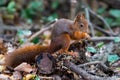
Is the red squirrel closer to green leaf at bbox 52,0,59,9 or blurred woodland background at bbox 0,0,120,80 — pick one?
blurred woodland background at bbox 0,0,120,80

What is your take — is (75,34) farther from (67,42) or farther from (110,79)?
(110,79)

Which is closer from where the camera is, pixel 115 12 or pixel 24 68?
pixel 24 68

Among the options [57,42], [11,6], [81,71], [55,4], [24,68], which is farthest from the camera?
[55,4]

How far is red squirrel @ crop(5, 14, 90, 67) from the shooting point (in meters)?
3.25

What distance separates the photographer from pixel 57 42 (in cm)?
332

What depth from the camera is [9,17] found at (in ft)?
22.2

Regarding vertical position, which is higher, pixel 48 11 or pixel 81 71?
pixel 48 11

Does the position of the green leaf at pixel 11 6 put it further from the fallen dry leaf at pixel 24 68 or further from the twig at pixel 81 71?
the twig at pixel 81 71

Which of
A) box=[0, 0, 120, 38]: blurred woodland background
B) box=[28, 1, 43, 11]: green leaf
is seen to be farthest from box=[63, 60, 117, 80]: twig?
box=[28, 1, 43, 11]: green leaf

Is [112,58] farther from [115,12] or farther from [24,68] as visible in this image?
[115,12]

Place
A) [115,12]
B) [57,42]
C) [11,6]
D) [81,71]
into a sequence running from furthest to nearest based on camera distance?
[115,12] → [11,6] → [57,42] → [81,71]

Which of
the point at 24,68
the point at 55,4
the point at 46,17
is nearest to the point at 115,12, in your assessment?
the point at 55,4

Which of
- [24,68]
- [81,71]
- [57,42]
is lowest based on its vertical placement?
[81,71]

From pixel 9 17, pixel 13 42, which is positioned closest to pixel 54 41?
pixel 13 42
